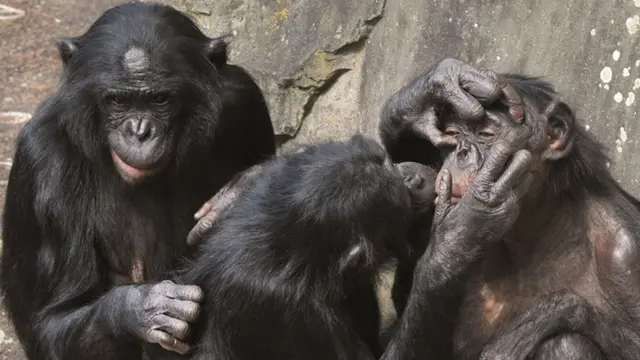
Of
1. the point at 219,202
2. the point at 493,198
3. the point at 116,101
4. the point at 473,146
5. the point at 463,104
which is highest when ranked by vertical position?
the point at 463,104

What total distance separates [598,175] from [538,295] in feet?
2.05

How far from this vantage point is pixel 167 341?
17.9 ft

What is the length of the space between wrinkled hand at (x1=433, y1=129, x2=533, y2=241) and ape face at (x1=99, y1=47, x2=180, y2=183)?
161 cm

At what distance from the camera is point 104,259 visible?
621 centimetres

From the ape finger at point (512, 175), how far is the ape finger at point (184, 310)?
155 centimetres

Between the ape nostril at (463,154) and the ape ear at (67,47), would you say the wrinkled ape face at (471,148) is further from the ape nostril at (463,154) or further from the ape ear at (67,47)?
the ape ear at (67,47)

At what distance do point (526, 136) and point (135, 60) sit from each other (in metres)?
2.03

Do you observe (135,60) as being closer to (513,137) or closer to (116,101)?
(116,101)

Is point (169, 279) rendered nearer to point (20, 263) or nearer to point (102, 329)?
point (102, 329)

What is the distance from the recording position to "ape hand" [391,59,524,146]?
5117mm

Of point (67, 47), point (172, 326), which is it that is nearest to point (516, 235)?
point (172, 326)

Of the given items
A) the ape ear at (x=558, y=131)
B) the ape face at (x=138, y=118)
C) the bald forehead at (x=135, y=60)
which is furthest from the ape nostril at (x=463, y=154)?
the bald forehead at (x=135, y=60)

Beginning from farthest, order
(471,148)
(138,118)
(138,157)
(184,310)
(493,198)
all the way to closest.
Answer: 1. (138,118)
2. (138,157)
3. (184,310)
4. (471,148)
5. (493,198)

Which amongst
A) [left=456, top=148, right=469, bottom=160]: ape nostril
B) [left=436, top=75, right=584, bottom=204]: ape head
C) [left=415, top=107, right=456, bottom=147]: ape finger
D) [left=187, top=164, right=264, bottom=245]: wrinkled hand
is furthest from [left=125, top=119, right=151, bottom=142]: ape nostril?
[left=456, top=148, right=469, bottom=160]: ape nostril
